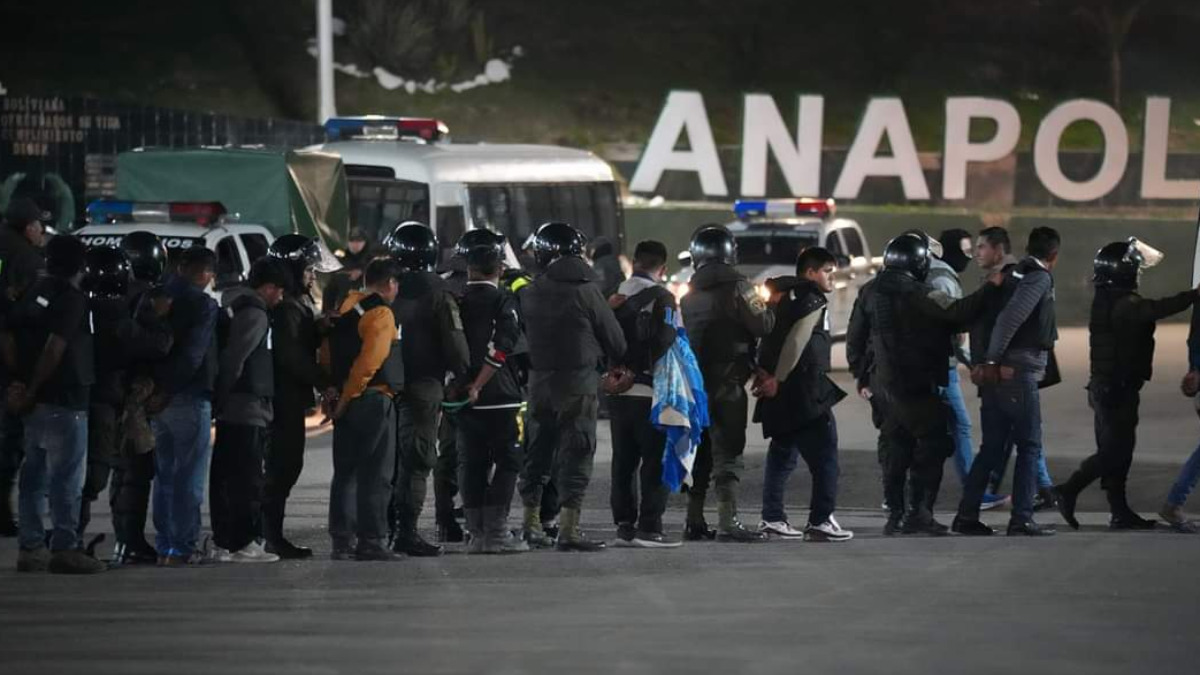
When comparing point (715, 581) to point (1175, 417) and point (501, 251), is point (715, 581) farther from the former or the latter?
point (1175, 417)

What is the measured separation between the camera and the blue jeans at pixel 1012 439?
12453 millimetres

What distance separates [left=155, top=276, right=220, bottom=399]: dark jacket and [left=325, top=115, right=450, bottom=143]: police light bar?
466 inches

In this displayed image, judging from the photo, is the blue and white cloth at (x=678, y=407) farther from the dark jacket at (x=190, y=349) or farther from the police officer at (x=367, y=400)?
the dark jacket at (x=190, y=349)

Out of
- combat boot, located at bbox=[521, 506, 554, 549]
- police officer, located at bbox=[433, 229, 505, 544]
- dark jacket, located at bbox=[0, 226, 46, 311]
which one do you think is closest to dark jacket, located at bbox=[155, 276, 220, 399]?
police officer, located at bbox=[433, 229, 505, 544]

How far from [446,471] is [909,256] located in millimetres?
2823

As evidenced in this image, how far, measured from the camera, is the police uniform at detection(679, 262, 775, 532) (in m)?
12.2

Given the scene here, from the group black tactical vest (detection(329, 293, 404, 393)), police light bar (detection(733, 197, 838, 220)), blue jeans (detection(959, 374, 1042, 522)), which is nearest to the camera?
black tactical vest (detection(329, 293, 404, 393))

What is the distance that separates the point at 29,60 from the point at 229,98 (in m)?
4.36

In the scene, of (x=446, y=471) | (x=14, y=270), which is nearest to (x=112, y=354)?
(x=446, y=471)

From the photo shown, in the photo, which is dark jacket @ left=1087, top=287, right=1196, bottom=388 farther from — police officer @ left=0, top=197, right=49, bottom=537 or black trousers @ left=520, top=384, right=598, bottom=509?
police officer @ left=0, top=197, right=49, bottom=537

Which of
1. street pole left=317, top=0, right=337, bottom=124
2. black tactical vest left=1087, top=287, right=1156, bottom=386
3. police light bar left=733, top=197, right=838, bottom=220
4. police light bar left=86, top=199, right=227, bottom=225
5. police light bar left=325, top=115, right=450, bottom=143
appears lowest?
black tactical vest left=1087, top=287, right=1156, bottom=386

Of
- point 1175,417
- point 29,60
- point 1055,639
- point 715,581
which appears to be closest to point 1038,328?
point 715,581

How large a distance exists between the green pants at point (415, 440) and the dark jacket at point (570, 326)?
613mm

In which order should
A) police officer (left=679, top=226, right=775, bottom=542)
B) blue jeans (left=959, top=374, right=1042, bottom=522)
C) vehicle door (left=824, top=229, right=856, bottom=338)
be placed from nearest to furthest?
police officer (left=679, top=226, right=775, bottom=542) < blue jeans (left=959, top=374, right=1042, bottom=522) < vehicle door (left=824, top=229, right=856, bottom=338)
